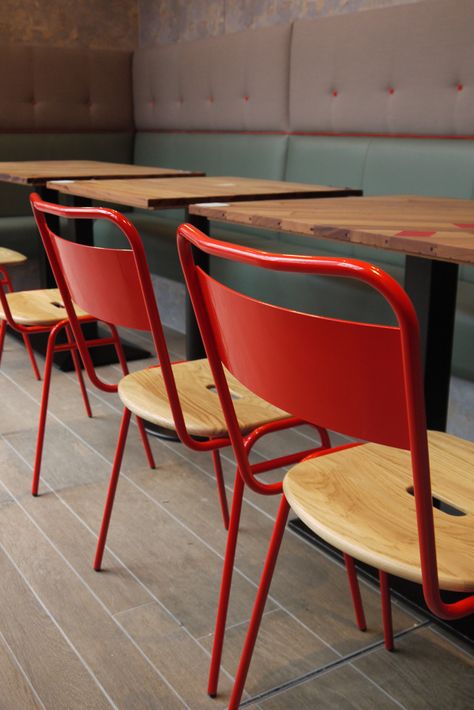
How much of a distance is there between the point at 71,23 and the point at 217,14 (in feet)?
3.24

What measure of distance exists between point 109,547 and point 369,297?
1110 millimetres

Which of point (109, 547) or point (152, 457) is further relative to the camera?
point (152, 457)

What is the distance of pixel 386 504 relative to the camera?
0.96m

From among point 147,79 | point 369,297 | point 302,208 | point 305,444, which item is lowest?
point 305,444

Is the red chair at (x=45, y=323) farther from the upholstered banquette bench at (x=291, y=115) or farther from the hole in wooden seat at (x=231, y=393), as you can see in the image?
the upholstered banquette bench at (x=291, y=115)

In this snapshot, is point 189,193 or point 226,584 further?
point 189,193

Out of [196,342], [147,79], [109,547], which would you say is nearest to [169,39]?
[147,79]

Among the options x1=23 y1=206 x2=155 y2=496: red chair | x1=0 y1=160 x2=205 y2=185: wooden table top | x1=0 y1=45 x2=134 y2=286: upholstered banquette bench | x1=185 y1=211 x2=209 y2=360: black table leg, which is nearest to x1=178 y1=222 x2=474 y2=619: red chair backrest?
x1=23 y1=206 x2=155 y2=496: red chair

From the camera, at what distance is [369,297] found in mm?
2332

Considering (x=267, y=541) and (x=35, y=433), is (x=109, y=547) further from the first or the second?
(x=35, y=433)

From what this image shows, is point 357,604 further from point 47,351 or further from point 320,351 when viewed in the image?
point 47,351

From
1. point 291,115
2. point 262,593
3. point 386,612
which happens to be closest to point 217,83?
point 291,115

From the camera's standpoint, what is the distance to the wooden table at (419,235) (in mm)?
1318

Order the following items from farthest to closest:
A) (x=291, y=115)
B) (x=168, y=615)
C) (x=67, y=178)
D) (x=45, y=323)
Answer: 1. (x=291, y=115)
2. (x=67, y=178)
3. (x=45, y=323)
4. (x=168, y=615)
